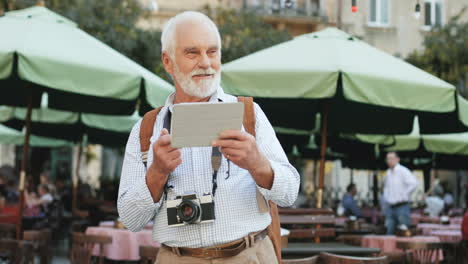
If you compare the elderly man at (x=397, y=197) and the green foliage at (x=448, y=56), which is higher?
the green foliage at (x=448, y=56)

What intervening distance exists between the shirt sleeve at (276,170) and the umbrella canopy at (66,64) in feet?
16.1

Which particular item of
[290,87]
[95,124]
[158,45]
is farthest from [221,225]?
[158,45]

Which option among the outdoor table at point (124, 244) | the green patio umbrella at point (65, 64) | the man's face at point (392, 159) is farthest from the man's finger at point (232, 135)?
the man's face at point (392, 159)

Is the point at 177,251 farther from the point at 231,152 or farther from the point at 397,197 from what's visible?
the point at 397,197

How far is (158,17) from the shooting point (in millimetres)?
38312

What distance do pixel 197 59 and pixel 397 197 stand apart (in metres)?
11.0

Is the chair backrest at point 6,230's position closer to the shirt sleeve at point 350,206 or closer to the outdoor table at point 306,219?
the outdoor table at point 306,219

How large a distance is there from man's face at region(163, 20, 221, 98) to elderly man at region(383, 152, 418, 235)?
35.4ft

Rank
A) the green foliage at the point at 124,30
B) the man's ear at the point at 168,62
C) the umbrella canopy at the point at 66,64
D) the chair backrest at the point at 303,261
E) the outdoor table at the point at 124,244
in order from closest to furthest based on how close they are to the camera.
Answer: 1. the man's ear at the point at 168,62
2. the chair backrest at the point at 303,261
3. the umbrella canopy at the point at 66,64
4. the outdoor table at the point at 124,244
5. the green foliage at the point at 124,30

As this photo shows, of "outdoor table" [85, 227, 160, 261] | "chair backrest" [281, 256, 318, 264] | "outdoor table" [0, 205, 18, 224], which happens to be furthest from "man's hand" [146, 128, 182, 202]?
"outdoor table" [0, 205, 18, 224]

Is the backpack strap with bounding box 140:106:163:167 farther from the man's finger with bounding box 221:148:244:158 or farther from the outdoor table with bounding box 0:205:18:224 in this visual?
the outdoor table with bounding box 0:205:18:224

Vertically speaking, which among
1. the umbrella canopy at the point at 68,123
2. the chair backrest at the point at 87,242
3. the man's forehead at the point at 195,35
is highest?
the umbrella canopy at the point at 68,123

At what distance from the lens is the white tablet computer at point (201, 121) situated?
9.06 feet

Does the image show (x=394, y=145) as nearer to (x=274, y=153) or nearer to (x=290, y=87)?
(x=290, y=87)
